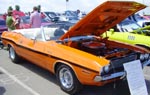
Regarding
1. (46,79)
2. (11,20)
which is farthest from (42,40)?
(11,20)

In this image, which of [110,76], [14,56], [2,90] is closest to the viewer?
[110,76]

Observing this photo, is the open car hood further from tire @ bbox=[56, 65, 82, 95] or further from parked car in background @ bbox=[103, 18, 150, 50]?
parked car in background @ bbox=[103, 18, 150, 50]

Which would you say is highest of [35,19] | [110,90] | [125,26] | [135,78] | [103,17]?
[103,17]

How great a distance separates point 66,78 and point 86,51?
0.77 m

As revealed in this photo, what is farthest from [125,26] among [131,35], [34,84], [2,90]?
[2,90]

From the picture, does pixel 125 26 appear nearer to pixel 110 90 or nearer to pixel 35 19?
pixel 35 19

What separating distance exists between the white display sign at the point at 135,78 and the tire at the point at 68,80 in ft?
3.12

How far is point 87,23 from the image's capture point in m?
5.25

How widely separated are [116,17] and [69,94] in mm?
1979

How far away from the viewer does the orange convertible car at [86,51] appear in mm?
4473

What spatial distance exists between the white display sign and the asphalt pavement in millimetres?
423

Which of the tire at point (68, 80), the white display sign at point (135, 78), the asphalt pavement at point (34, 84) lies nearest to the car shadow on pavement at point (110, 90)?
the asphalt pavement at point (34, 84)

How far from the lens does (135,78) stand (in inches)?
178

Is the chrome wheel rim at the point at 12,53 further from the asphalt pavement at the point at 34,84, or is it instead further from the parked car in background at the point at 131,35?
the parked car in background at the point at 131,35
